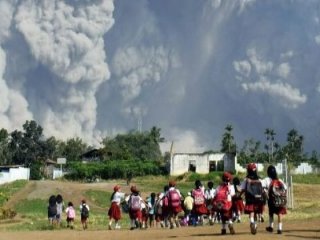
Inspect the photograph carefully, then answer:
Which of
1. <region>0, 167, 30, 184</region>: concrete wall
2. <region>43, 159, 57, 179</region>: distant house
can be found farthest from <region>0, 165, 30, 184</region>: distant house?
<region>43, 159, 57, 179</region>: distant house

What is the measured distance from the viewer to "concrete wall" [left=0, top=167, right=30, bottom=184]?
281 feet

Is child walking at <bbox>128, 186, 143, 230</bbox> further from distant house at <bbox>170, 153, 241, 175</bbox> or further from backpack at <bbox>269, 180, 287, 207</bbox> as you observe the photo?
distant house at <bbox>170, 153, 241, 175</bbox>

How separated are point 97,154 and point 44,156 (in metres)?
22.0

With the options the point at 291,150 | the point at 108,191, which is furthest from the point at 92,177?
the point at 291,150

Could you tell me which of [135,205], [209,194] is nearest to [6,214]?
[209,194]

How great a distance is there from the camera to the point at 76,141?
157 m

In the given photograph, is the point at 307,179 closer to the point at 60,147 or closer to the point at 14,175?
the point at 14,175

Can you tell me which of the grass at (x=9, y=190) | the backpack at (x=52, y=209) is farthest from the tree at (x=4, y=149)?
the backpack at (x=52, y=209)

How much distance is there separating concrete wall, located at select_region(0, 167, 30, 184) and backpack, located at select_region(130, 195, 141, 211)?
2500 inches

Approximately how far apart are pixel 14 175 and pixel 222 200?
7467 centimetres

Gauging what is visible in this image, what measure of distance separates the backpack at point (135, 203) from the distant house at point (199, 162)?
68.0 metres

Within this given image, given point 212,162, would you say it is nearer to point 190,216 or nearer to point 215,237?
point 190,216

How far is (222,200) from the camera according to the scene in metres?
18.1

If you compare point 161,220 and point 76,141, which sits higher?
point 76,141
